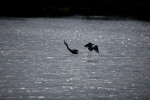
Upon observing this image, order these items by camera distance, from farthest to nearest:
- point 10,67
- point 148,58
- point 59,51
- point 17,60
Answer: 1. point 59,51
2. point 148,58
3. point 17,60
4. point 10,67

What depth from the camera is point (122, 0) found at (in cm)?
12862

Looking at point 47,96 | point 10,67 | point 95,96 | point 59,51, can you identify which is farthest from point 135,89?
point 59,51

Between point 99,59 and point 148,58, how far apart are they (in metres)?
3.98

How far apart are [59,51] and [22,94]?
49.1ft

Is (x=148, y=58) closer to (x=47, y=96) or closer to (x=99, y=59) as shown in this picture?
(x=99, y=59)

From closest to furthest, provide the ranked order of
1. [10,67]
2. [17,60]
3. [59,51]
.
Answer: [10,67], [17,60], [59,51]

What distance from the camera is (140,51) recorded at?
115 ft

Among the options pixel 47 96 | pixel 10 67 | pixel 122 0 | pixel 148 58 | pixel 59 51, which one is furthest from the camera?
pixel 122 0

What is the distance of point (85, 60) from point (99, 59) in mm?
1168

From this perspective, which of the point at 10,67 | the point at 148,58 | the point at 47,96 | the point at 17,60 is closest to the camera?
the point at 47,96

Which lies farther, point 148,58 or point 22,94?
point 148,58

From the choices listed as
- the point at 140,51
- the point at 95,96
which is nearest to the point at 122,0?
the point at 140,51

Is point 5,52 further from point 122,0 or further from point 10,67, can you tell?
point 122,0

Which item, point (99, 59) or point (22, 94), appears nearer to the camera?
point (22, 94)
